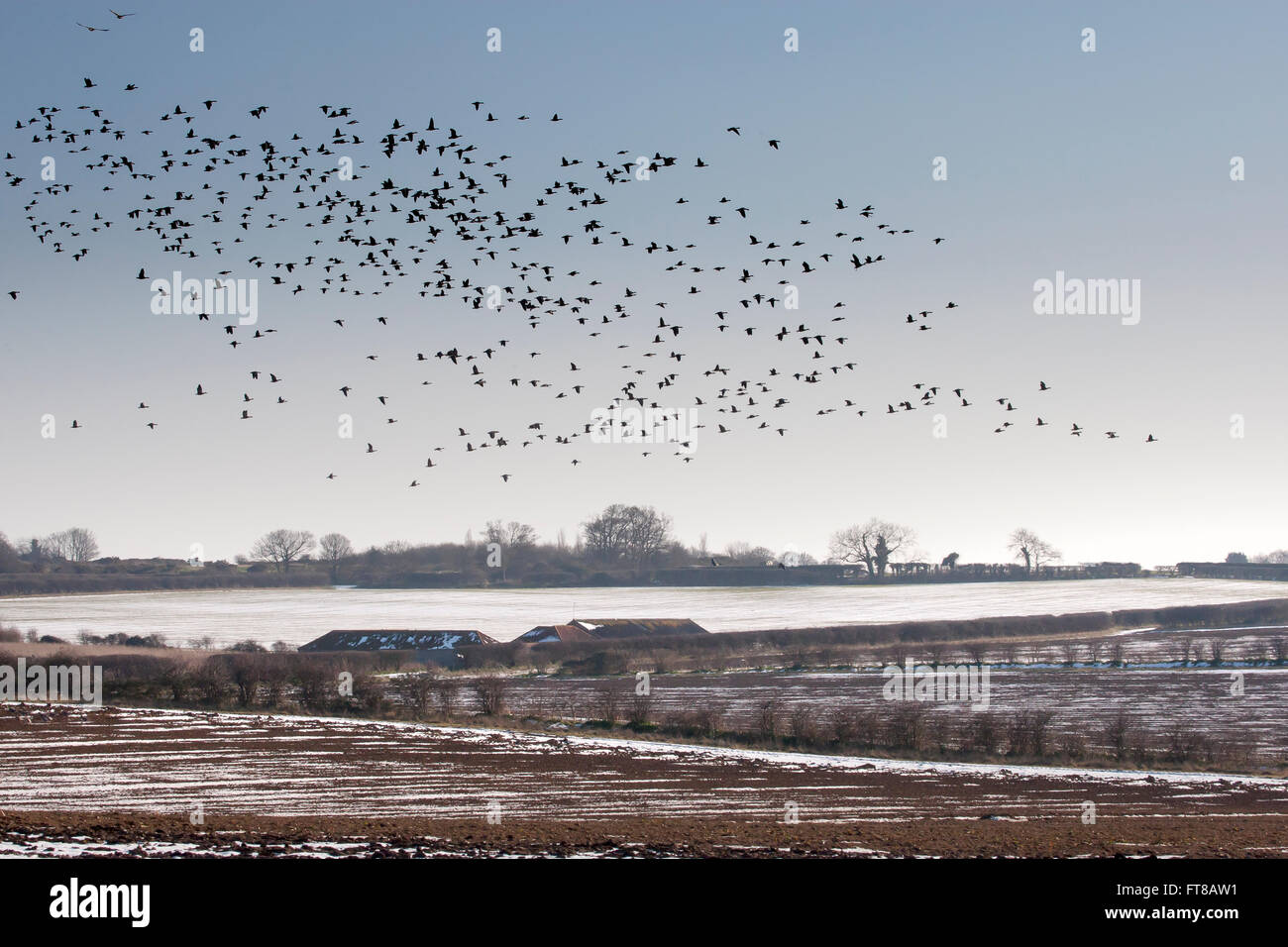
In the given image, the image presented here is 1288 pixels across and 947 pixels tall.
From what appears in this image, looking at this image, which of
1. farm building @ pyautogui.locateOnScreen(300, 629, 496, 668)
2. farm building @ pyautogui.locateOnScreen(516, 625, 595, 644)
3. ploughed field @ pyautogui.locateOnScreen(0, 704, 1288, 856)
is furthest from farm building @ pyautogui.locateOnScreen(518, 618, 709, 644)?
ploughed field @ pyautogui.locateOnScreen(0, 704, 1288, 856)

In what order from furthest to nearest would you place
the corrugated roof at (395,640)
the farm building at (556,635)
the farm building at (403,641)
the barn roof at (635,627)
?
the barn roof at (635,627) → the farm building at (556,635) → the corrugated roof at (395,640) → the farm building at (403,641)

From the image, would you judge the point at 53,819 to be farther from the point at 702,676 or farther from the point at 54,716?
the point at 702,676

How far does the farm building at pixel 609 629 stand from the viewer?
117625mm

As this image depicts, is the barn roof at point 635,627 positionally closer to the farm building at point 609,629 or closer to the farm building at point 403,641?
the farm building at point 609,629

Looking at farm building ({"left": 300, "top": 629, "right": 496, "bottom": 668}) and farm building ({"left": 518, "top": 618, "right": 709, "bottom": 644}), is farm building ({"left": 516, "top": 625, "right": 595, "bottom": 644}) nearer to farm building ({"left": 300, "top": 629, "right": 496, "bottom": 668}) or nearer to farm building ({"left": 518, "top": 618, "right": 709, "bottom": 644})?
farm building ({"left": 518, "top": 618, "right": 709, "bottom": 644})

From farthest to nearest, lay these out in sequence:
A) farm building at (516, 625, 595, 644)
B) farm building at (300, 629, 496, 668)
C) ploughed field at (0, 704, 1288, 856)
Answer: farm building at (516, 625, 595, 644) → farm building at (300, 629, 496, 668) → ploughed field at (0, 704, 1288, 856)

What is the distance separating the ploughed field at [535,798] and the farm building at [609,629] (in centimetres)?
5852

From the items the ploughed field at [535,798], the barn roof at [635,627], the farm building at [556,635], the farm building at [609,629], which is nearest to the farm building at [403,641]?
the farm building at [556,635]

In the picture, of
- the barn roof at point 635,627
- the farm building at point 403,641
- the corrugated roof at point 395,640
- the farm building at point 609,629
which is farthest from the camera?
the barn roof at point 635,627

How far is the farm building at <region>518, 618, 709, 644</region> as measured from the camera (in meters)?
118

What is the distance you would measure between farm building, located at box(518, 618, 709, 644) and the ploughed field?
192 ft

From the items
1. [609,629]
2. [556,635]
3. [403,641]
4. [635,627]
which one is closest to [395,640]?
[403,641]
